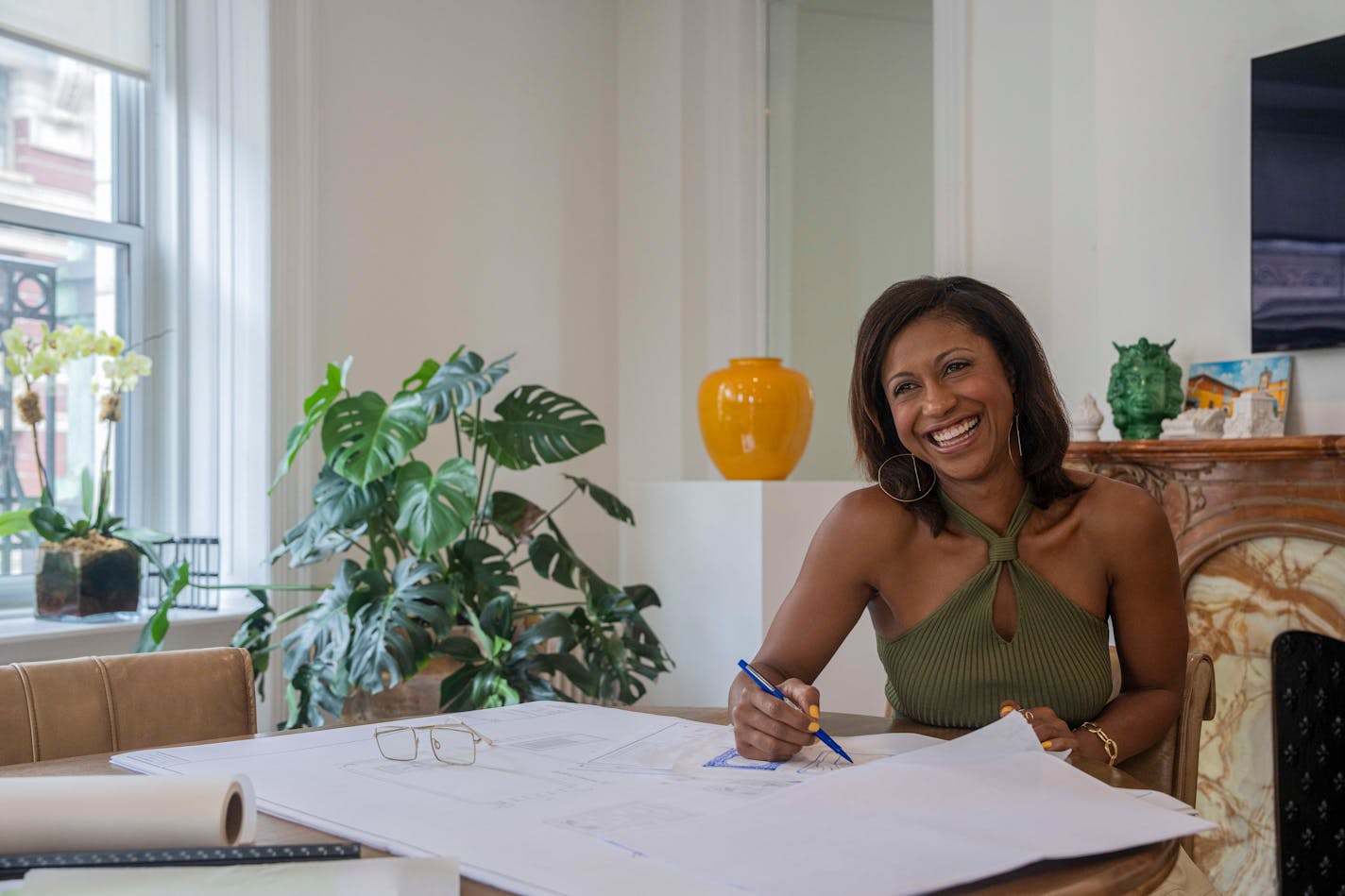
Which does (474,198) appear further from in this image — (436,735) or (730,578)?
(436,735)

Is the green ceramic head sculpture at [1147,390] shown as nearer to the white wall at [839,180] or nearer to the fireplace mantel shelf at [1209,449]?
the fireplace mantel shelf at [1209,449]

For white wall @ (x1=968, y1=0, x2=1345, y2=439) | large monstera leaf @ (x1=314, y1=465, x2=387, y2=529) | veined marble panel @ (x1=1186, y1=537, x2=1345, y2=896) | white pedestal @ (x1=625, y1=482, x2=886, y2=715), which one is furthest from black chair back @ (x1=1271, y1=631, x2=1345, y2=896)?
large monstera leaf @ (x1=314, y1=465, x2=387, y2=529)

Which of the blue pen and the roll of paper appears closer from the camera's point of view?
the roll of paper

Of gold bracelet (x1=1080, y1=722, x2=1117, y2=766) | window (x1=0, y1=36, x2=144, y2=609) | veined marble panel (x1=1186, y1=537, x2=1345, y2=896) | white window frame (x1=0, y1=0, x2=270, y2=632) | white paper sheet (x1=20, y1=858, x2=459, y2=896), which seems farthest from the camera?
white window frame (x1=0, y1=0, x2=270, y2=632)

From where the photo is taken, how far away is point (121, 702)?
4.64 feet

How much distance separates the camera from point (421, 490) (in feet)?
8.94

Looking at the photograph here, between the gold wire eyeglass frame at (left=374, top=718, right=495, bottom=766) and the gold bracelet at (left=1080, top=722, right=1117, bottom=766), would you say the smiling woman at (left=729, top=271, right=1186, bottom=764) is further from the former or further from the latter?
the gold wire eyeglass frame at (left=374, top=718, right=495, bottom=766)

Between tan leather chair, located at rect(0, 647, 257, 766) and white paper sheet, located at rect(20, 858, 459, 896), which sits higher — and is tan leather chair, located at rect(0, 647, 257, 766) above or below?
below

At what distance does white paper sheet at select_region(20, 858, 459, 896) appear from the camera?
646mm

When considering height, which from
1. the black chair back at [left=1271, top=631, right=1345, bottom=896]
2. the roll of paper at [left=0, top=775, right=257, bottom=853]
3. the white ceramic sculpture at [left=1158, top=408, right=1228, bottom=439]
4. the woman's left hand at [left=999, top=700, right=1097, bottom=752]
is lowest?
the black chair back at [left=1271, top=631, right=1345, bottom=896]

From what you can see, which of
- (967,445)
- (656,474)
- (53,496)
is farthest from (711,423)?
(967,445)

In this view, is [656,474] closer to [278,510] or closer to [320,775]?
[278,510]

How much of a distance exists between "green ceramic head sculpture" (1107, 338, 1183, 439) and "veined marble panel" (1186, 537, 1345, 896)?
1.15 feet

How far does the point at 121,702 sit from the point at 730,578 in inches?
97.3
